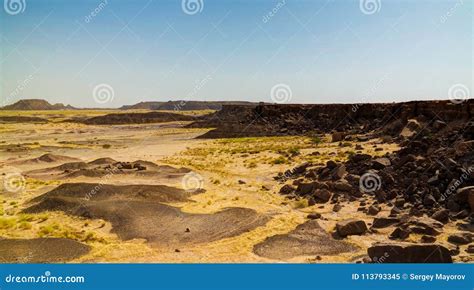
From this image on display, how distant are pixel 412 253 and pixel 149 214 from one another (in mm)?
8984

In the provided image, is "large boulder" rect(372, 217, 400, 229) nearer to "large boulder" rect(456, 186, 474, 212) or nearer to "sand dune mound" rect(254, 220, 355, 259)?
"sand dune mound" rect(254, 220, 355, 259)

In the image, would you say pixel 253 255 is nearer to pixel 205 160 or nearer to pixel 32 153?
pixel 205 160

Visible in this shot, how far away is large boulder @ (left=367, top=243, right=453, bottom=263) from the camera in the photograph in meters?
8.87

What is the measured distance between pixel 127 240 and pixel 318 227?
5836mm

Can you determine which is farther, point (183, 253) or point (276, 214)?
point (276, 214)

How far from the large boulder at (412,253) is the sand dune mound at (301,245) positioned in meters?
1.51

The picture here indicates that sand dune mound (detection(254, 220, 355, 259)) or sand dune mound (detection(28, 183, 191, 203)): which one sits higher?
sand dune mound (detection(28, 183, 191, 203))

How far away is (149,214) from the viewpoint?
14570 millimetres

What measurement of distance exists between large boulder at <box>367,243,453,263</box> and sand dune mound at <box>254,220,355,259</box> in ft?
4.95

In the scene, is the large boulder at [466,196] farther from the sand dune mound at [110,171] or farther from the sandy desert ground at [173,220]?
the sand dune mound at [110,171]

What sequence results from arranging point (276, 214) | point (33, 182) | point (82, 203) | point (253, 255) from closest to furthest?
point (253, 255) → point (276, 214) → point (82, 203) → point (33, 182)

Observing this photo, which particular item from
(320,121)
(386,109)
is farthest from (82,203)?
(320,121)

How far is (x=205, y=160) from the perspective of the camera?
2994cm

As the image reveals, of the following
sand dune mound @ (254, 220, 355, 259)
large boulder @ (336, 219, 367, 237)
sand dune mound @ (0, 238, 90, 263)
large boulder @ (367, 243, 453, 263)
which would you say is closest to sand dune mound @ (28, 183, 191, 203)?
sand dune mound @ (0, 238, 90, 263)
